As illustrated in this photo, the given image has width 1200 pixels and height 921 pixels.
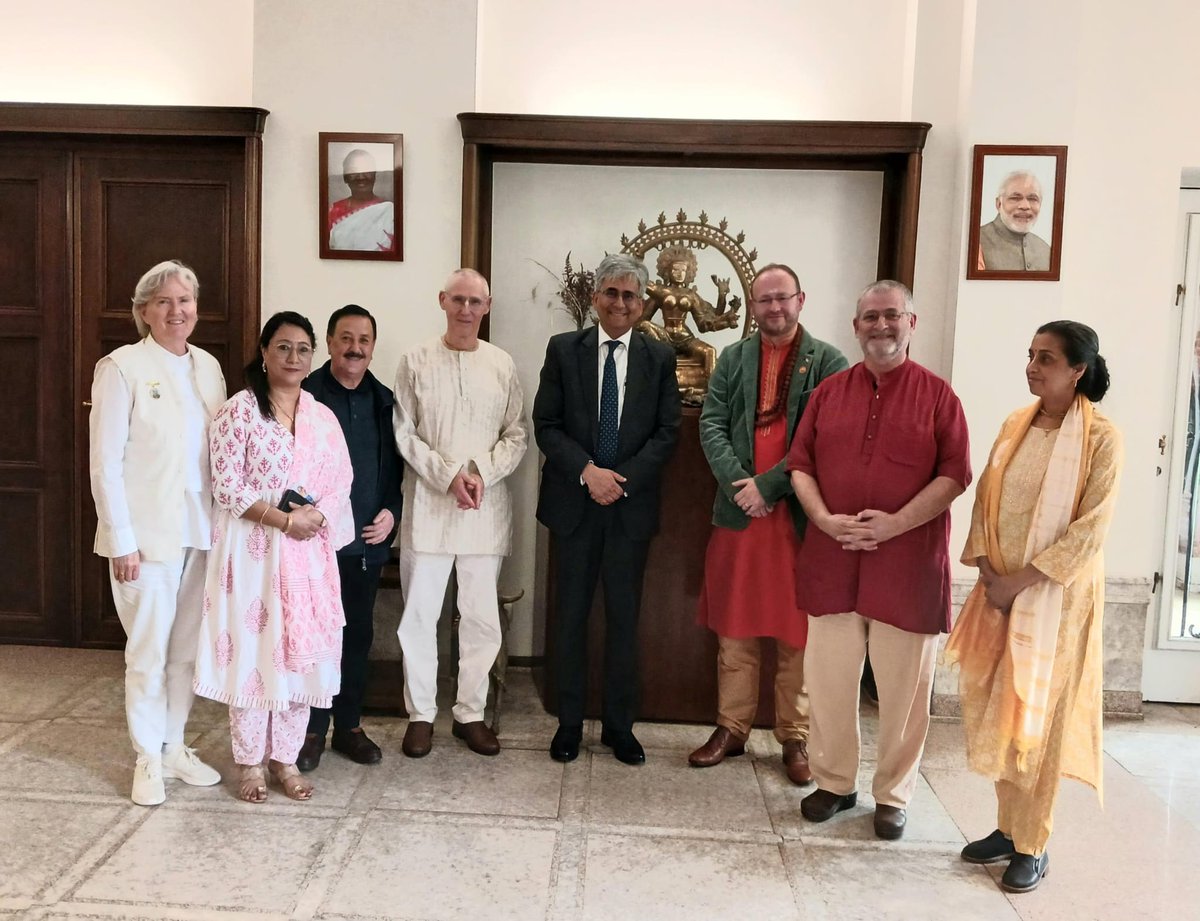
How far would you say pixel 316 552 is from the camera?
2943mm

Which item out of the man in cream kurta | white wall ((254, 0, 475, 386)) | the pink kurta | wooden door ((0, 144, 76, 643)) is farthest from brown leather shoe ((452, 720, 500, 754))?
wooden door ((0, 144, 76, 643))

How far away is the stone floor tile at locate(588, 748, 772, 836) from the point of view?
290cm

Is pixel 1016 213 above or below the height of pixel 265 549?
above

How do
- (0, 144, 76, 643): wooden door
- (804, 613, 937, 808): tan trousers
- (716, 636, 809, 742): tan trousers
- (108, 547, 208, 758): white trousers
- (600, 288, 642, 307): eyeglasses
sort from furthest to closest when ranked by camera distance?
(0, 144, 76, 643): wooden door < (716, 636, 809, 742): tan trousers < (600, 288, 642, 307): eyeglasses < (108, 547, 208, 758): white trousers < (804, 613, 937, 808): tan trousers

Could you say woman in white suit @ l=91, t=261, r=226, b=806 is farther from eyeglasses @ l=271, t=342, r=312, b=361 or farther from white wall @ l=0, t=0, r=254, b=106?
white wall @ l=0, t=0, r=254, b=106

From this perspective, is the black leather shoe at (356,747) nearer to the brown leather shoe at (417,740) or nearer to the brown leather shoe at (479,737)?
the brown leather shoe at (417,740)

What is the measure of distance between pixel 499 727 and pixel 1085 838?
1937 millimetres

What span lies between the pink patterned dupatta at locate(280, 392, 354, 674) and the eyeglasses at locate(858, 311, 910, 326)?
160 centimetres

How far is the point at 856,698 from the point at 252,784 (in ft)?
Answer: 5.96

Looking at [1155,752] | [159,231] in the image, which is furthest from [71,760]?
[1155,752]

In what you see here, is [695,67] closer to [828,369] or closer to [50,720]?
[828,369]

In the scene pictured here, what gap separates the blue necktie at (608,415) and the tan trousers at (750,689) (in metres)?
0.73

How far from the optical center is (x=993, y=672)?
2.65 meters

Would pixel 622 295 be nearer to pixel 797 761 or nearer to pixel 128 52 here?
pixel 797 761
